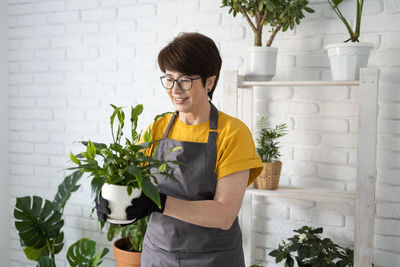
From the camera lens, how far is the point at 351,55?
161 cm

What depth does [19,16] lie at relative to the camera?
2.63 m

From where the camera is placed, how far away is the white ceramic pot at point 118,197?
3.59ft

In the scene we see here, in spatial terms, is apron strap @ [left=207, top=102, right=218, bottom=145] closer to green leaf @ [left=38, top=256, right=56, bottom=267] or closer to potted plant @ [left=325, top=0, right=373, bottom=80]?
potted plant @ [left=325, top=0, right=373, bottom=80]

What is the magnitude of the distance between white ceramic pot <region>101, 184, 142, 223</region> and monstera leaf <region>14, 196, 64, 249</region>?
1.25 metres

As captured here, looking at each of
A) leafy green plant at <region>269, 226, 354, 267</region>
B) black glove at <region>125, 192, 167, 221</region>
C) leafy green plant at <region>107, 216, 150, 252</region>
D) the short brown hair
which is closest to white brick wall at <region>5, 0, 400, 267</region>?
leafy green plant at <region>269, 226, 354, 267</region>

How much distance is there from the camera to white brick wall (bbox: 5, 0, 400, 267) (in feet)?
5.91

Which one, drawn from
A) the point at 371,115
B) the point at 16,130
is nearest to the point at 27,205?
the point at 16,130

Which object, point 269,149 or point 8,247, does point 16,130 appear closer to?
point 8,247

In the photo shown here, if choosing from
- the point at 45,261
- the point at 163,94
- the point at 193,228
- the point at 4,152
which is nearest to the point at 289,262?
the point at 193,228

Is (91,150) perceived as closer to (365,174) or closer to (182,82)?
(182,82)

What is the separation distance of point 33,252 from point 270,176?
1455mm

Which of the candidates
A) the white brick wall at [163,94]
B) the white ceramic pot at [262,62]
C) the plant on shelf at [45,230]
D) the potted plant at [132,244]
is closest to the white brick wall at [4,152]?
the white brick wall at [163,94]

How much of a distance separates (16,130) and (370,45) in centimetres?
234

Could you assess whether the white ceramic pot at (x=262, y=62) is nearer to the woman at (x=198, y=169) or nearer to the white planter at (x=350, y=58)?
the white planter at (x=350, y=58)
